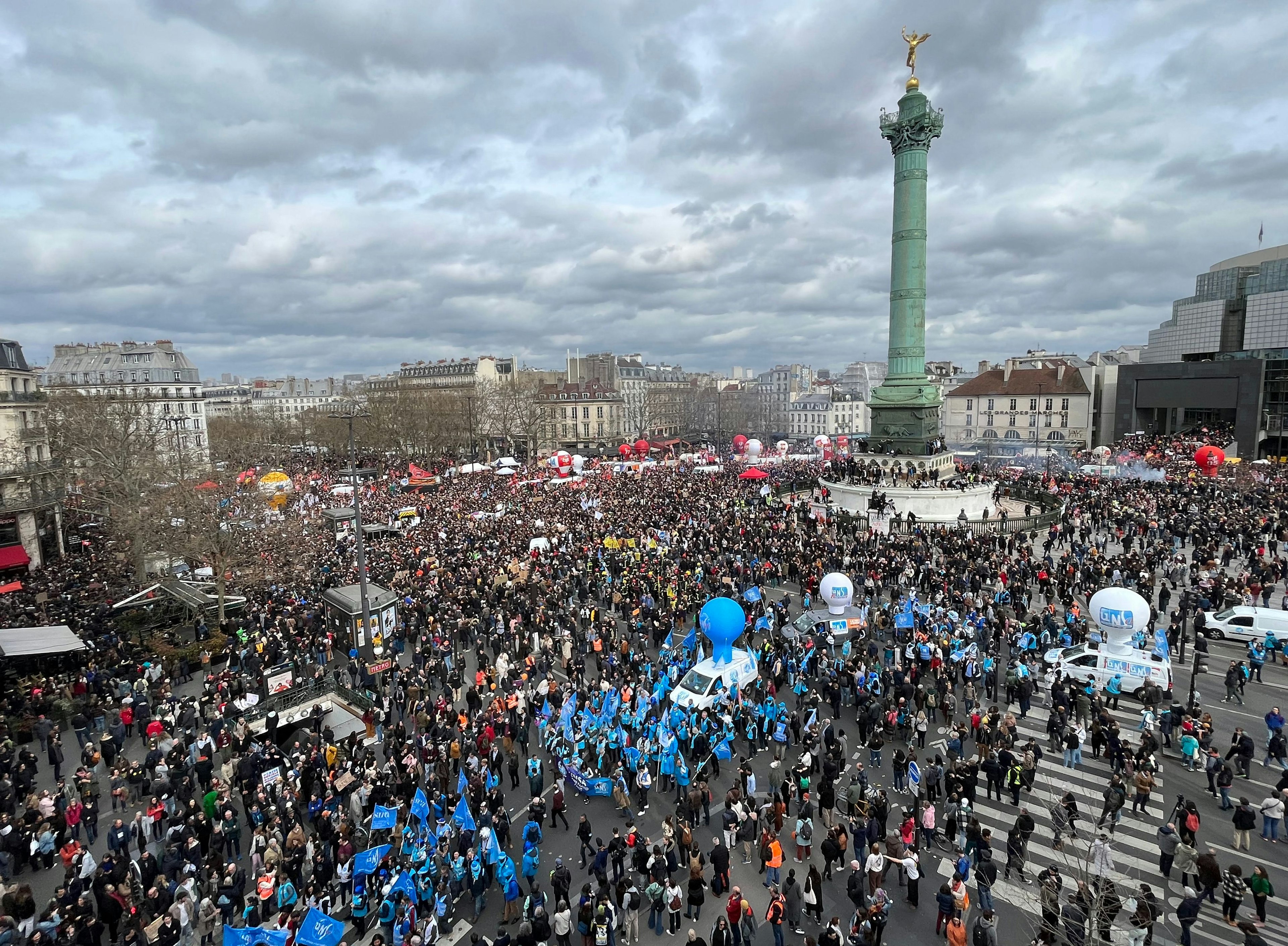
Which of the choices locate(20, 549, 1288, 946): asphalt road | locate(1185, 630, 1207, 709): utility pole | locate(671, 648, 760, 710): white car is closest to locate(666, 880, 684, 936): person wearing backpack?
locate(20, 549, 1288, 946): asphalt road

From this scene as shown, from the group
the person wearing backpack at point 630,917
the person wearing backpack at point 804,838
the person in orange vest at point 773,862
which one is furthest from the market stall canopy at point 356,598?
the person wearing backpack at point 804,838

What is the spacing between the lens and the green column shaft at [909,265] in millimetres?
40250

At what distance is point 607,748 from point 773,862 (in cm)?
457

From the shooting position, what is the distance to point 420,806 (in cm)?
1173

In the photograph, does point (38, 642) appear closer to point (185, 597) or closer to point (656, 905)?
point (185, 597)

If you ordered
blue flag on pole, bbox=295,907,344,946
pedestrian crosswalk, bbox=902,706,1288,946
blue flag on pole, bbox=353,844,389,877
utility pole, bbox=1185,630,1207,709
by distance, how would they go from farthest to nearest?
utility pole, bbox=1185,630,1207,709 → blue flag on pole, bbox=353,844,389,877 → blue flag on pole, bbox=295,907,344,946 → pedestrian crosswalk, bbox=902,706,1288,946

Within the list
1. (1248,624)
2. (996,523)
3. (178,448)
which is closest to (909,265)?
(996,523)

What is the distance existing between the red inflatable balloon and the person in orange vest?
42422 mm

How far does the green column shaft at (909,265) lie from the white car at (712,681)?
30.1 metres

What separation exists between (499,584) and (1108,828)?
770 inches

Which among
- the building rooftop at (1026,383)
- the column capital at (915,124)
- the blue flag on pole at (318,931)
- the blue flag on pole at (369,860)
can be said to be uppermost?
the column capital at (915,124)

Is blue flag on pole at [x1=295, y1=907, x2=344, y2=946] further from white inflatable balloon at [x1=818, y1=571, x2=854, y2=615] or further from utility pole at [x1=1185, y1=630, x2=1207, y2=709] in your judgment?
utility pole at [x1=1185, y1=630, x2=1207, y2=709]

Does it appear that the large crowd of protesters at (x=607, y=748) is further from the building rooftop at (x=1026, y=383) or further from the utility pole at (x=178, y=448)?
the building rooftop at (x=1026, y=383)

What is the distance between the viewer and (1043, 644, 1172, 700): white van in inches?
614
